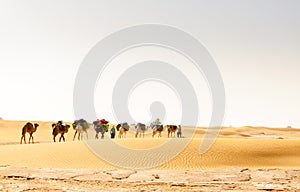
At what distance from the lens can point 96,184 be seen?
322 inches

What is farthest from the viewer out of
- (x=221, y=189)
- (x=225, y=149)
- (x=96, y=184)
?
(x=225, y=149)

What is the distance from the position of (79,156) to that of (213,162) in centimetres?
618

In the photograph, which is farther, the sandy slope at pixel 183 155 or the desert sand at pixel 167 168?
the sandy slope at pixel 183 155

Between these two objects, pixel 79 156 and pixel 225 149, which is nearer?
pixel 79 156

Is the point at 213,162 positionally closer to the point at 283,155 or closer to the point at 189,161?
the point at 189,161

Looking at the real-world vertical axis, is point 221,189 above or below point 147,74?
below

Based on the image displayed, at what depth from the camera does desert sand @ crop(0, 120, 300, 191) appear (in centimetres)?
810

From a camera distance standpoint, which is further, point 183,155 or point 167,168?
point 183,155

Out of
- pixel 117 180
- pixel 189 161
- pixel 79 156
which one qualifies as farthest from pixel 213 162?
pixel 117 180

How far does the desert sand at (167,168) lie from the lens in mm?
8102

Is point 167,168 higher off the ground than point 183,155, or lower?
lower

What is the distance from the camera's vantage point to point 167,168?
15.6 meters

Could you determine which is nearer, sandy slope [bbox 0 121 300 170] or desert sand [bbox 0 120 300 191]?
desert sand [bbox 0 120 300 191]

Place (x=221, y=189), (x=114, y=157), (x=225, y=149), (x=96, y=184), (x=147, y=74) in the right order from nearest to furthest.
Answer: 1. (x=221, y=189)
2. (x=96, y=184)
3. (x=114, y=157)
4. (x=225, y=149)
5. (x=147, y=74)
